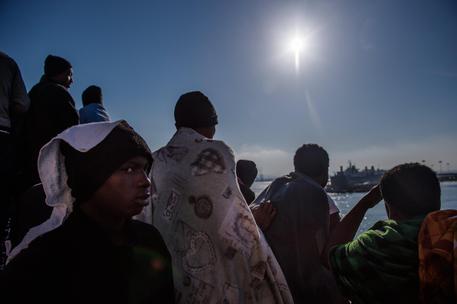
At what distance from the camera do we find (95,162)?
1.72 metres

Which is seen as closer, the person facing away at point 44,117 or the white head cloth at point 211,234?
the white head cloth at point 211,234

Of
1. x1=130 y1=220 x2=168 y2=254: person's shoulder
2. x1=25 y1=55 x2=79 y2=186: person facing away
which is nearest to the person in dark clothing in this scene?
x1=25 y1=55 x2=79 y2=186: person facing away

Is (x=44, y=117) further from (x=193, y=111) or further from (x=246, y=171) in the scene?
(x=246, y=171)

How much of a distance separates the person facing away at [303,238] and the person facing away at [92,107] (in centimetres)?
343

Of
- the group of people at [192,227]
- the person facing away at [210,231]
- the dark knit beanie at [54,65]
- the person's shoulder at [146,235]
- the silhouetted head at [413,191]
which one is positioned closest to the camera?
the group of people at [192,227]

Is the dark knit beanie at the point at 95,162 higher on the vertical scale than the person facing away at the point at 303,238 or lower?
higher

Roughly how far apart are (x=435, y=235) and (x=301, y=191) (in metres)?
1.52

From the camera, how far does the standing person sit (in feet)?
10.8

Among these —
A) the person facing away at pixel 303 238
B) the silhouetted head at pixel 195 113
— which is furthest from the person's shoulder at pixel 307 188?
the silhouetted head at pixel 195 113

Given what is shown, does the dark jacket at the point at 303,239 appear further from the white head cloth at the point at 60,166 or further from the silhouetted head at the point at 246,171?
the white head cloth at the point at 60,166

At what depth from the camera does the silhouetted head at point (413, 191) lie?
216 centimetres

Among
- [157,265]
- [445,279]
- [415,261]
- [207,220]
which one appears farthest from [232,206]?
[445,279]

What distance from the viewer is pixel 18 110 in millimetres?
3709

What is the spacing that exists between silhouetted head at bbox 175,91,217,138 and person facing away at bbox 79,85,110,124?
259 centimetres
